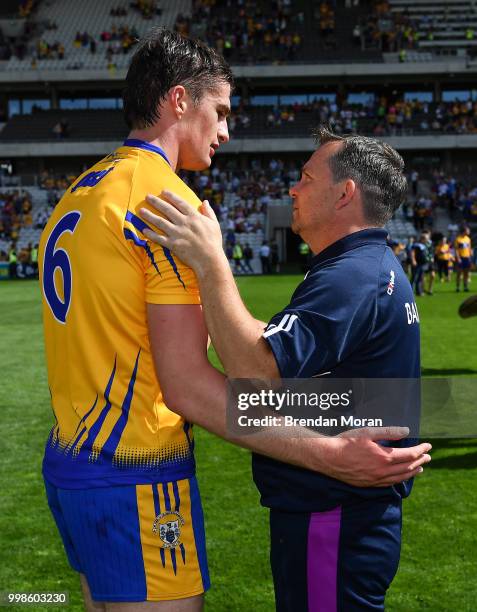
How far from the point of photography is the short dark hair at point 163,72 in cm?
214

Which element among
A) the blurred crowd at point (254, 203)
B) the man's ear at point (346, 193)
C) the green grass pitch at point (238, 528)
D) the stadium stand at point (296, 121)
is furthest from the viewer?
the stadium stand at point (296, 121)

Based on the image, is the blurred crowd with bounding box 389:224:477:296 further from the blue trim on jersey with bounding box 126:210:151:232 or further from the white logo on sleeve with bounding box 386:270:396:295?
the blue trim on jersey with bounding box 126:210:151:232

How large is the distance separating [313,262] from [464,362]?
8756 millimetres

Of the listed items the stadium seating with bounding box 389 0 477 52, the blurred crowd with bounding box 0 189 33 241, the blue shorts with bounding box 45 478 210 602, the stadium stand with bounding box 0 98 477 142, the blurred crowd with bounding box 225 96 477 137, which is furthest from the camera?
the stadium seating with bounding box 389 0 477 52

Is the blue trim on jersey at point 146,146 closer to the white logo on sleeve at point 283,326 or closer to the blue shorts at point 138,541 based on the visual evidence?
the white logo on sleeve at point 283,326

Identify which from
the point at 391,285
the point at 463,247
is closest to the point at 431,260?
the point at 463,247

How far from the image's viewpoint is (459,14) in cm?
5153

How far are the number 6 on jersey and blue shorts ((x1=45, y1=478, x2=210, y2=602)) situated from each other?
530 millimetres

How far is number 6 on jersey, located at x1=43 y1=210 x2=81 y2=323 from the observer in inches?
81.2

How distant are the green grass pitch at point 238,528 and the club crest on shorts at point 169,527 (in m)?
2.00

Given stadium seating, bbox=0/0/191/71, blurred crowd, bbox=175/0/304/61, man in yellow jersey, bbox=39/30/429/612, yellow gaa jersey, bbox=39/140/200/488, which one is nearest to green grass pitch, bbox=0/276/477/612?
man in yellow jersey, bbox=39/30/429/612

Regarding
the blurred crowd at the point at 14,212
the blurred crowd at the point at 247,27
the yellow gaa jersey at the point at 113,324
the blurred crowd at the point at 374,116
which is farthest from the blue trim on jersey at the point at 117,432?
the blurred crowd at the point at 247,27

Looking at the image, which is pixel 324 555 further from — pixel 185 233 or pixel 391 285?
pixel 185 233

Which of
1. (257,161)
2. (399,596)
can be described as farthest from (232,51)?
(399,596)
